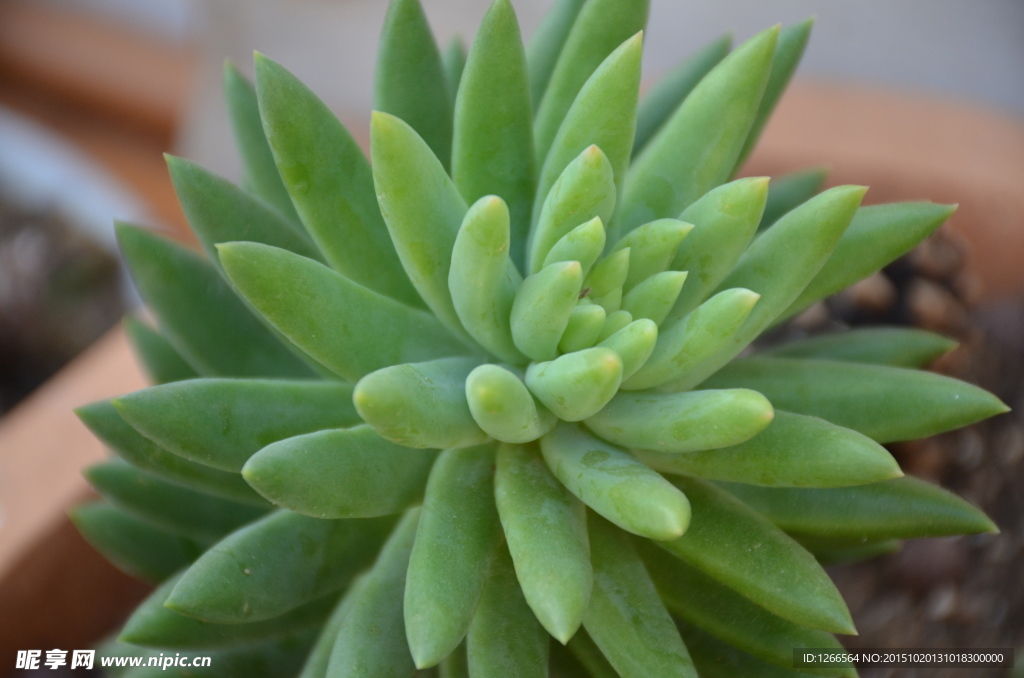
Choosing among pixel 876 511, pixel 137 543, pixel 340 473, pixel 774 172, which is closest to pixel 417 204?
pixel 340 473

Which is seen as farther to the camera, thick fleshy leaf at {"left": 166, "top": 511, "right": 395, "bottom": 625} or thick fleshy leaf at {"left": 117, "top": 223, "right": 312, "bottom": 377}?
thick fleshy leaf at {"left": 117, "top": 223, "right": 312, "bottom": 377}

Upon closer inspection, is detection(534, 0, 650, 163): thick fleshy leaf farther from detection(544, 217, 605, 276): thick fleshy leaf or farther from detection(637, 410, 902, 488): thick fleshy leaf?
detection(637, 410, 902, 488): thick fleshy leaf

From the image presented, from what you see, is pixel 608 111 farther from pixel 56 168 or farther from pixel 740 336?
pixel 56 168

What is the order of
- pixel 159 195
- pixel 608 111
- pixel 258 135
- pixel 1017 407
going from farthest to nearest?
pixel 159 195, pixel 1017 407, pixel 258 135, pixel 608 111

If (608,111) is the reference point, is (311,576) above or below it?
below

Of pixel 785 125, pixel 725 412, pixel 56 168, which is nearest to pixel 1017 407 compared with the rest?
pixel 785 125

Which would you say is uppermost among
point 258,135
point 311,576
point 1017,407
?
point 258,135

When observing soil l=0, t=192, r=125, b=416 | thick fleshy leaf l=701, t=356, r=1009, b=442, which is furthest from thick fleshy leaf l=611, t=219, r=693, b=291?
soil l=0, t=192, r=125, b=416

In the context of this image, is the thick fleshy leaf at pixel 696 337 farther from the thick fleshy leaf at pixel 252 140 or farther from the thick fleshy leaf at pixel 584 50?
the thick fleshy leaf at pixel 252 140
